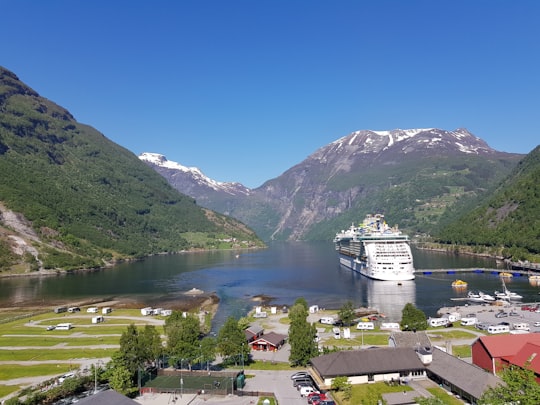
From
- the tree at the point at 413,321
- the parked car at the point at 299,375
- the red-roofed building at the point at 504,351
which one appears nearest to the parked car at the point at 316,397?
the parked car at the point at 299,375

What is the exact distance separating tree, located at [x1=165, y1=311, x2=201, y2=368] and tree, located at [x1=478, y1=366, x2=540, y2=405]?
31.3 meters

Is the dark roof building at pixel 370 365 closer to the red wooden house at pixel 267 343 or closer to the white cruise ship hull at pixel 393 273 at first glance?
the red wooden house at pixel 267 343

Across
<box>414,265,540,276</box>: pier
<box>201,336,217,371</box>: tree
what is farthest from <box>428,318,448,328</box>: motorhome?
<box>414,265,540,276</box>: pier

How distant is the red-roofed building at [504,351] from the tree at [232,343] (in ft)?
85.9

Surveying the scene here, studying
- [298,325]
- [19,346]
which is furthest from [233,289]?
[298,325]

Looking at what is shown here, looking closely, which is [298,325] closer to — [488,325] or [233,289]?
[488,325]

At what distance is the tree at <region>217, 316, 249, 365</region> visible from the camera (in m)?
53.1

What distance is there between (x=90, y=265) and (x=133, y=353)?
14896 cm

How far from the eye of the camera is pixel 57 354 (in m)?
59.9

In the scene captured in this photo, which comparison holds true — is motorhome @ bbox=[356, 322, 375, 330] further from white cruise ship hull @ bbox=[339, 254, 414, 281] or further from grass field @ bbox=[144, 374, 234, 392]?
white cruise ship hull @ bbox=[339, 254, 414, 281]

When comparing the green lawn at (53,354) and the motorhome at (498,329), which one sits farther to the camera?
the motorhome at (498,329)

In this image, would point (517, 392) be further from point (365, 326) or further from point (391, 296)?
point (391, 296)

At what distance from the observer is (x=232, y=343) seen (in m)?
53.3

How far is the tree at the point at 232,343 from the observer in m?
53.1
